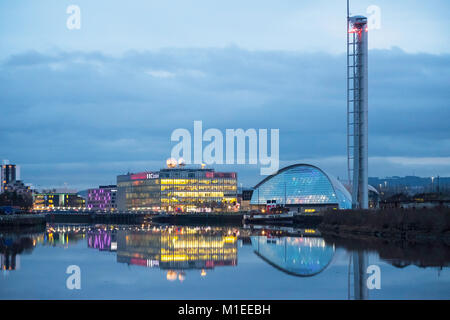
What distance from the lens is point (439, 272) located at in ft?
142

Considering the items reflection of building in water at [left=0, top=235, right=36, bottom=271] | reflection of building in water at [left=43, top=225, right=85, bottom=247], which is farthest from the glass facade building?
reflection of building in water at [left=0, top=235, right=36, bottom=271]

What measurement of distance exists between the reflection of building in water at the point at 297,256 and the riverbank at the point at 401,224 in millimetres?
9389

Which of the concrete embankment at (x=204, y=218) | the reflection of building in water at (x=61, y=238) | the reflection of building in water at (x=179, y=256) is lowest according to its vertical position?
the concrete embankment at (x=204, y=218)

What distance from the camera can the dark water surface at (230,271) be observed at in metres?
35.5

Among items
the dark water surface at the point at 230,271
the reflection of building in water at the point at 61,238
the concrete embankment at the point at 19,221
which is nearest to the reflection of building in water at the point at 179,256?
the dark water surface at the point at 230,271

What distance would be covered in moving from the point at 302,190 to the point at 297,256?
11335cm

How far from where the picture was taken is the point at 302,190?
170 meters

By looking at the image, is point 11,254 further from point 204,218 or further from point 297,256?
point 204,218

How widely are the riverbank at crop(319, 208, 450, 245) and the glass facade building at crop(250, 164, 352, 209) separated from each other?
66343 mm

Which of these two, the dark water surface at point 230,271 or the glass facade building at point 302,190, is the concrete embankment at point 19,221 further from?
the glass facade building at point 302,190

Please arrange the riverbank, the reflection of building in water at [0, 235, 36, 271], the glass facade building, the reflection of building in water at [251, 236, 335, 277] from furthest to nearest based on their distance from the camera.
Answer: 1. the glass facade building
2. the riverbank
3. the reflection of building in water at [0, 235, 36, 271]
4. the reflection of building in water at [251, 236, 335, 277]

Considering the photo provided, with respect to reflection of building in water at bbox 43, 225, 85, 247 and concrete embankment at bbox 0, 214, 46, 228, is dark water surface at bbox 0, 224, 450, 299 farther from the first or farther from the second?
concrete embankment at bbox 0, 214, 46, 228

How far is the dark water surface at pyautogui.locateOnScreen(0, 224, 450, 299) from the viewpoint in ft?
117
